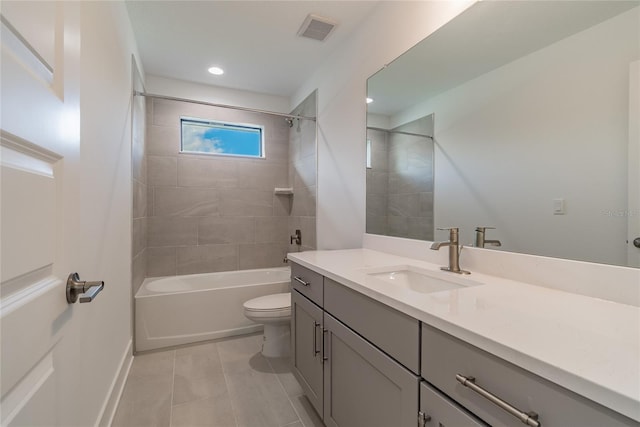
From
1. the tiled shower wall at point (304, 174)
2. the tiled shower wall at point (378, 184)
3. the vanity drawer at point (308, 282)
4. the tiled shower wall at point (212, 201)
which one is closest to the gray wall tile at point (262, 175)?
the tiled shower wall at point (212, 201)

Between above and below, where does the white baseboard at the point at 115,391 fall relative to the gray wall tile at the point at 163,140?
below

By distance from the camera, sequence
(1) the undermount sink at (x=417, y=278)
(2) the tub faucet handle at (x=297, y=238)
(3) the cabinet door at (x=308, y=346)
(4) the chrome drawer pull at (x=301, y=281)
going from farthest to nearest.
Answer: (2) the tub faucet handle at (x=297, y=238), (4) the chrome drawer pull at (x=301, y=281), (3) the cabinet door at (x=308, y=346), (1) the undermount sink at (x=417, y=278)

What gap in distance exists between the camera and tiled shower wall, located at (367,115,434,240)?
1.66 meters

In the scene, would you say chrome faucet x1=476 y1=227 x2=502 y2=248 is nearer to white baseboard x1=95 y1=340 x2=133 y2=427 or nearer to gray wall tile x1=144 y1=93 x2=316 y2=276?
gray wall tile x1=144 y1=93 x2=316 y2=276

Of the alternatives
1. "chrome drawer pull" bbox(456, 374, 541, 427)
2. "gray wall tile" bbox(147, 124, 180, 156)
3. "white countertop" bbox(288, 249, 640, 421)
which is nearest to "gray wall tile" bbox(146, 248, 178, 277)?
"gray wall tile" bbox(147, 124, 180, 156)

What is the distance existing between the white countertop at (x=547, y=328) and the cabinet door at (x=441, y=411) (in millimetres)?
184

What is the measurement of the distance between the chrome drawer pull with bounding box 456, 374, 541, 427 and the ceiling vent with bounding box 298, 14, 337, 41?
2.32 m

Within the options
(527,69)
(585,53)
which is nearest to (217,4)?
(527,69)

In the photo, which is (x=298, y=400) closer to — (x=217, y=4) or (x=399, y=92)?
(x=399, y=92)

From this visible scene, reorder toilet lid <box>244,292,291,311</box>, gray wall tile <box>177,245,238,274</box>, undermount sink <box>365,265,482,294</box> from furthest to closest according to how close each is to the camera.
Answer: gray wall tile <box>177,245,238,274</box> → toilet lid <box>244,292,291,311</box> → undermount sink <box>365,265,482,294</box>

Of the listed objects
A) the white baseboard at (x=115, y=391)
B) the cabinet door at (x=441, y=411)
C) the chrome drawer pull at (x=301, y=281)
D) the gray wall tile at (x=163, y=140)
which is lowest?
the white baseboard at (x=115, y=391)

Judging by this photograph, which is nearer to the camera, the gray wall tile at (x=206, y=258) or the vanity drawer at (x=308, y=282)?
the vanity drawer at (x=308, y=282)

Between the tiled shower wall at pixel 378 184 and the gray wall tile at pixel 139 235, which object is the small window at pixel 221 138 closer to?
the gray wall tile at pixel 139 235

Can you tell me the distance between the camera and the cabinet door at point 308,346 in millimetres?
1432
